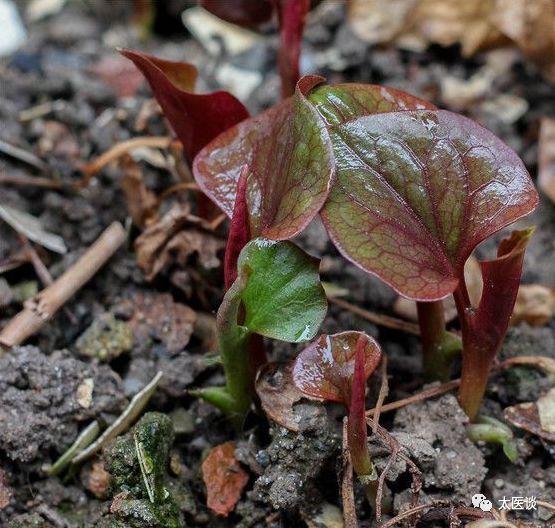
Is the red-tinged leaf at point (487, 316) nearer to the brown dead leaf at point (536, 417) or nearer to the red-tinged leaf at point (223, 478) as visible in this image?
the brown dead leaf at point (536, 417)

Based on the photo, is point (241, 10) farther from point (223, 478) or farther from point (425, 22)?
point (223, 478)

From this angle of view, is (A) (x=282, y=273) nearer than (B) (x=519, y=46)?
Yes

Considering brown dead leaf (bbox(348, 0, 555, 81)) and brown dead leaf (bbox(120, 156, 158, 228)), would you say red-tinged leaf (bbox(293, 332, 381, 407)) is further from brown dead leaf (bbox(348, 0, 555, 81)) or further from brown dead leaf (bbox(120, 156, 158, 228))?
brown dead leaf (bbox(348, 0, 555, 81))

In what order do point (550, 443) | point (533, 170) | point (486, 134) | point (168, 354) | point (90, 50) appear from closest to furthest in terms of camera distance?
point (486, 134)
point (550, 443)
point (168, 354)
point (533, 170)
point (90, 50)

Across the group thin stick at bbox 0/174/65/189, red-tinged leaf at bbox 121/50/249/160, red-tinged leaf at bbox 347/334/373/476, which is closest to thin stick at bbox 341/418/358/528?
red-tinged leaf at bbox 347/334/373/476

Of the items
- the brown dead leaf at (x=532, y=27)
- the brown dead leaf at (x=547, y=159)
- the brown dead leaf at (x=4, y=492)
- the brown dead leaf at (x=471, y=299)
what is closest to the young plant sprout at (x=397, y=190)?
the brown dead leaf at (x=471, y=299)

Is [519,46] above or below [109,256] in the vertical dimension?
above

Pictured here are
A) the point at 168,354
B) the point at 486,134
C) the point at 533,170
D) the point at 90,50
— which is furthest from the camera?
the point at 90,50

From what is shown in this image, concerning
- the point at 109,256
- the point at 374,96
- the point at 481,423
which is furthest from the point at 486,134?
the point at 109,256

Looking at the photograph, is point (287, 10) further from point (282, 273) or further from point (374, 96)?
point (282, 273)
